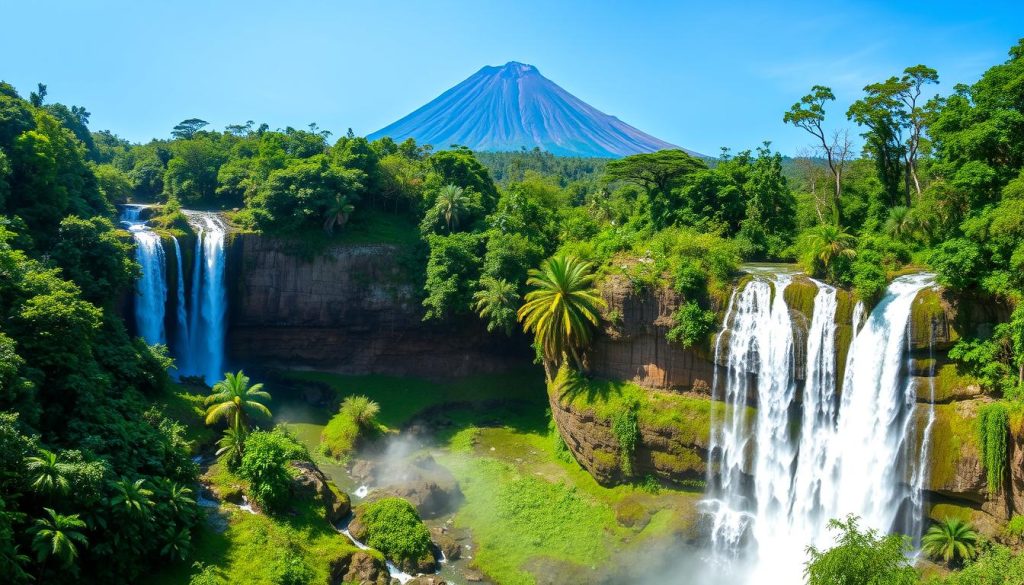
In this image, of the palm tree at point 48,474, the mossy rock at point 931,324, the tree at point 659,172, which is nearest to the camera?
the palm tree at point 48,474

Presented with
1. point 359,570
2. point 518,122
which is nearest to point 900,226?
point 359,570

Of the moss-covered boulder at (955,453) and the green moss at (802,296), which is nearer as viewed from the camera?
the moss-covered boulder at (955,453)

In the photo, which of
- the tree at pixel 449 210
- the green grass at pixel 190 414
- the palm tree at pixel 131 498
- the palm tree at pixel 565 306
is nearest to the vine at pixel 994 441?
the palm tree at pixel 565 306

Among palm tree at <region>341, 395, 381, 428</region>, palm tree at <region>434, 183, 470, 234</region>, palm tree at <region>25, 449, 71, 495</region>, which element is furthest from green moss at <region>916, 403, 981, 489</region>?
palm tree at <region>434, 183, 470, 234</region>

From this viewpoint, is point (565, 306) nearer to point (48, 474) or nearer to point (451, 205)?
point (451, 205)

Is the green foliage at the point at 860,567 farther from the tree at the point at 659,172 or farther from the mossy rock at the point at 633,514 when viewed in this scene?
the tree at the point at 659,172

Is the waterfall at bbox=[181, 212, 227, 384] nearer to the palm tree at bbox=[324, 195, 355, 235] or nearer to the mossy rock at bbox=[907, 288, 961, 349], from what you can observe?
the palm tree at bbox=[324, 195, 355, 235]
